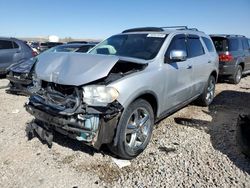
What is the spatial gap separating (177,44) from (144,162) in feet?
7.73

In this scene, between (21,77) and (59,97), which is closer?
(59,97)

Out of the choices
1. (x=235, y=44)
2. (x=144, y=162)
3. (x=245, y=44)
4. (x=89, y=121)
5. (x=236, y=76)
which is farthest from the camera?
(x=245, y=44)

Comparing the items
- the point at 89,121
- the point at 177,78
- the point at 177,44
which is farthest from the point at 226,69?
the point at 89,121

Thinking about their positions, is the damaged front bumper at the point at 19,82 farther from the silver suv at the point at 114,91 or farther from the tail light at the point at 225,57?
the tail light at the point at 225,57

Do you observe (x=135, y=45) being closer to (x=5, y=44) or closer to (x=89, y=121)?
(x=89, y=121)

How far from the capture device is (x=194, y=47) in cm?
600

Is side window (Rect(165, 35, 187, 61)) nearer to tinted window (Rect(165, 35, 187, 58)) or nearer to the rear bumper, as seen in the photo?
tinted window (Rect(165, 35, 187, 58))

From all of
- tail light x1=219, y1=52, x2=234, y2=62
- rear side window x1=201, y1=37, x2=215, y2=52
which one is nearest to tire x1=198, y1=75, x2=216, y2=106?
rear side window x1=201, y1=37, x2=215, y2=52

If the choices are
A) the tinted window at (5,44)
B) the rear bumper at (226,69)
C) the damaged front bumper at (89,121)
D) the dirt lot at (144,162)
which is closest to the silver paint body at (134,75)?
the damaged front bumper at (89,121)

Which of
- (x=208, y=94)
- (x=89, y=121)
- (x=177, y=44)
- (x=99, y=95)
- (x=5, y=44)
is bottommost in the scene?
(x=208, y=94)

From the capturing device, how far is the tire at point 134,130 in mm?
3701

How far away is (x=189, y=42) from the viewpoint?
5.79m

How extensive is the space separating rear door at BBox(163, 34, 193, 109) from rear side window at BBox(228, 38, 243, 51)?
5.28 meters

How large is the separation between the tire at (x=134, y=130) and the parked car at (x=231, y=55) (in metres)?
6.56
